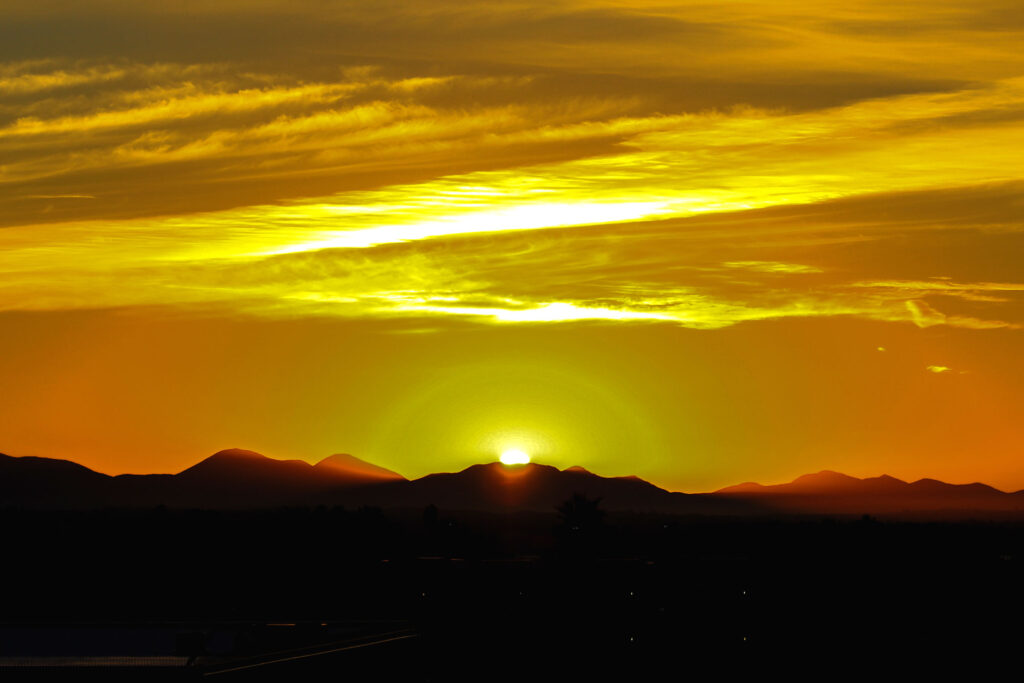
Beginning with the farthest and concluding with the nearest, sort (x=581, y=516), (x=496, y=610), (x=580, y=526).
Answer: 1. (x=581, y=516)
2. (x=580, y=526)
3. (x=496, y=610)

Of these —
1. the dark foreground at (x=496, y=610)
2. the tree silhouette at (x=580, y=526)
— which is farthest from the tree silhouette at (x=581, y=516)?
the dark foreground at (x=496, y=610)

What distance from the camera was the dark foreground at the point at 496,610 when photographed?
51156 mm

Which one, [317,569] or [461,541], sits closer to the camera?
[317,569]

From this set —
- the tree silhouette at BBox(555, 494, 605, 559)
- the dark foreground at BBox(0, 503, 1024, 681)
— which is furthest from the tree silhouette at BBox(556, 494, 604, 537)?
the dark foreground at BBox(0, 503, 1024, 681)

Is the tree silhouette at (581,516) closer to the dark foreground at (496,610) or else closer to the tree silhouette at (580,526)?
the tree silhouette at (580,526)

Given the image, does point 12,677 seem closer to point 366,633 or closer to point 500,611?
point 366,633

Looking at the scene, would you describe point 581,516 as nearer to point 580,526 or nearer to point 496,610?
point 580,526

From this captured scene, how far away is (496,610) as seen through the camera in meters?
64.1

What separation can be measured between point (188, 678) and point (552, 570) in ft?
128

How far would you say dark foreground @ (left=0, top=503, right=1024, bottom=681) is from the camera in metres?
51.2

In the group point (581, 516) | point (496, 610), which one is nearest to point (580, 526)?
point (581, 516)

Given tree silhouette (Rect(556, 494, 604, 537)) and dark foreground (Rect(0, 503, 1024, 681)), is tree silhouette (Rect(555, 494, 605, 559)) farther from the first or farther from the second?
dark foreground (Rect(0, 503, 1024, 681))

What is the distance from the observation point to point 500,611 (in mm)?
63750

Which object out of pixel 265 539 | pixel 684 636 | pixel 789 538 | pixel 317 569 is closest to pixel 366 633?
pixel 684 636
